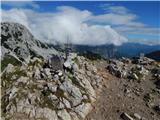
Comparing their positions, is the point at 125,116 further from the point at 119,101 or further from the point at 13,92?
the point at 13,92

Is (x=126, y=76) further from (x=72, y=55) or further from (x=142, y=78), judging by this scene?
(x=72, y=55)

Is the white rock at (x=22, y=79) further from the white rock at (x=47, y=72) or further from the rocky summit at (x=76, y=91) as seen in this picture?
the white rock at (x=47, y=72)

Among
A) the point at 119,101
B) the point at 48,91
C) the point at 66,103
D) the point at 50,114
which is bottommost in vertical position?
the point at 50,114

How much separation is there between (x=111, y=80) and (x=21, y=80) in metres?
19.6

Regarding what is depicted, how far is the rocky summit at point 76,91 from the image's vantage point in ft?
→ 153

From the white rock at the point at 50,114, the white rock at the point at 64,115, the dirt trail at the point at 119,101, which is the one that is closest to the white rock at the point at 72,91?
the white rock at the point at 64,115

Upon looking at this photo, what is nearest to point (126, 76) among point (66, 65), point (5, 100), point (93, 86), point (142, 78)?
point (142, 78)

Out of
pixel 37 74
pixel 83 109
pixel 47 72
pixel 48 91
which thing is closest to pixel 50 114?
pixel 48 91

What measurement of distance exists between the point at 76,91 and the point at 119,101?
8.43 metres

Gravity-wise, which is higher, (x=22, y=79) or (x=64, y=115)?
(x=22, y=79)

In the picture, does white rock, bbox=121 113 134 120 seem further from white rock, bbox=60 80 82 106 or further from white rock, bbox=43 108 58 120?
white rock, bbox=43 108 58 120

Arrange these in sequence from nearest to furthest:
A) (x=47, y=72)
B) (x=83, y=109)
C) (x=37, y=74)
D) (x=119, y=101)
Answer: (x=83, y=109), (x=119, y=101), (x=37, y=74), (x=47, y=72)

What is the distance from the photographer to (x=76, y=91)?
167 feet

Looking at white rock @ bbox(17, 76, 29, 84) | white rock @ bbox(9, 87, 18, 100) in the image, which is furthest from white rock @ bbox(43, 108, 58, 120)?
white rock @ bbox(17, 76, 29, 84)
